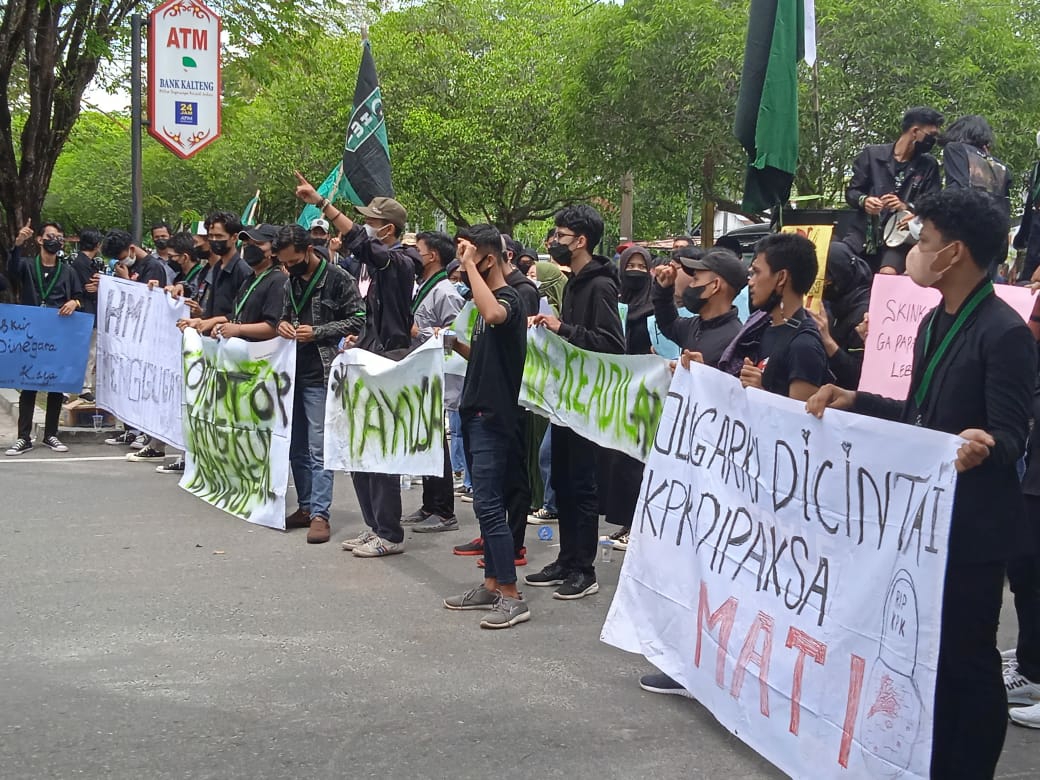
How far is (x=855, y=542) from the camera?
11.7ft

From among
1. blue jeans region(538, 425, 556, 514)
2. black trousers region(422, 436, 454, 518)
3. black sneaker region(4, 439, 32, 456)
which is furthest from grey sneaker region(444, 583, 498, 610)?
black sneaker region(4, 439, 32, 456)

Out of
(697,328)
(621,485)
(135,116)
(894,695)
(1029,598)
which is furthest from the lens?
(135,116)

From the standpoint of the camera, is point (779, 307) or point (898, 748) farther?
point (779, 307)

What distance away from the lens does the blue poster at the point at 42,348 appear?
1014cm

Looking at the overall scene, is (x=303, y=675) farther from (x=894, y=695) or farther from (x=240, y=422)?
(x=240, y=422)

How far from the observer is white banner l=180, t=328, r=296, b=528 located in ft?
24.1

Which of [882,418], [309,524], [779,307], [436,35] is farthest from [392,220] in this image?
[436,35]

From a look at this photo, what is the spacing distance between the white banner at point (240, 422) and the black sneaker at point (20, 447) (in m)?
2.34

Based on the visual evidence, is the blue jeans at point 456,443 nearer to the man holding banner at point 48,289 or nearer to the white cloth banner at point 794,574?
the man holding banner at point 48,289

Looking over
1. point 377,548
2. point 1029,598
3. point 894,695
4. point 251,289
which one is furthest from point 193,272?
point 894,695

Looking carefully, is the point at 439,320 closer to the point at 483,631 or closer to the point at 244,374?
the point at 244,374

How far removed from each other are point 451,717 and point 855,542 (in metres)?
1.63

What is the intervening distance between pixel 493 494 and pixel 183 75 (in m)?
8.92

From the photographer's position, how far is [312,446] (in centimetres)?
723
